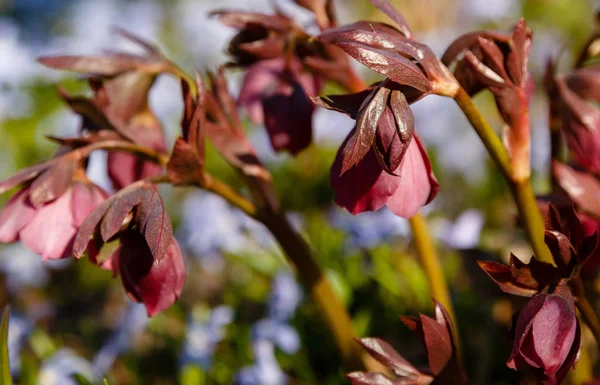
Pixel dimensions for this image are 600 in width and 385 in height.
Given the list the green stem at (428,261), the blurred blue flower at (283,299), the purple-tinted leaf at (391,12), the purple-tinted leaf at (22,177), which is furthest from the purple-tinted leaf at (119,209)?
the blurred blue flower at (283,299)

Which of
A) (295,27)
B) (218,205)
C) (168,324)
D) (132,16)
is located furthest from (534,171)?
(132,16)

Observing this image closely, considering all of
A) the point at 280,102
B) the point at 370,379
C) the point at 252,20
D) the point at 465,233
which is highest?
the point at 252,20

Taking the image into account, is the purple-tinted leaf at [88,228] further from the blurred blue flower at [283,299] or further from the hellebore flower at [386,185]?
the blurred blue flower at [283,299]

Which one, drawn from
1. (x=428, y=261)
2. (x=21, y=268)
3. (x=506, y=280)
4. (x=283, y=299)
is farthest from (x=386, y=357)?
(x=21, y=268)

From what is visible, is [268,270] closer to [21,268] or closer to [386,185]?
[21,268]

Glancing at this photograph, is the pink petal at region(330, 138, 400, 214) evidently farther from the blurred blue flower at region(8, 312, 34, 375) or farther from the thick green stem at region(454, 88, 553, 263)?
the blurred blue flower at region(8, 312, 34, 375)

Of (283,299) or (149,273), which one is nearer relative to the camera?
(149,273)

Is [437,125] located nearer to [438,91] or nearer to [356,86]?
[356,86]
